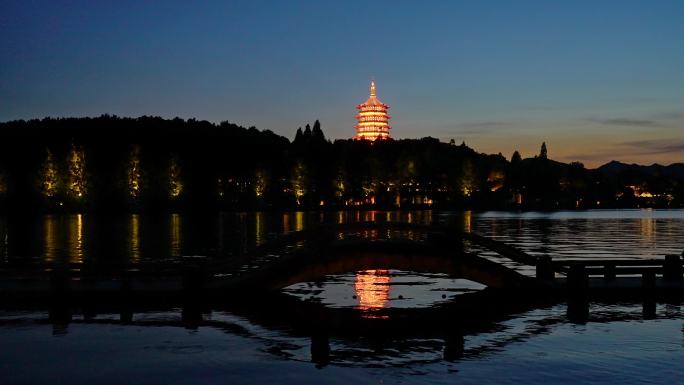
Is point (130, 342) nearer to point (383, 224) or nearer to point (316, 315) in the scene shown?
point (316, 315)

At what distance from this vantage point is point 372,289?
37062mm

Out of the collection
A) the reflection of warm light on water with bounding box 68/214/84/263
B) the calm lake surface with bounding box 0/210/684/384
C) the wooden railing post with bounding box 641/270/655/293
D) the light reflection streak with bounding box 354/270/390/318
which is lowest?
the calm lake surface with bounding box 0/210/684/384

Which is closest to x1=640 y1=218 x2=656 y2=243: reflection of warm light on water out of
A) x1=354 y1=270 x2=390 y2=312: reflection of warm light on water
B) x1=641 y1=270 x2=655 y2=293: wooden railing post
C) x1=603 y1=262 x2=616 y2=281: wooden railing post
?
x1=354 y1=270 x2=390 y2=312: reflection of warm light on water

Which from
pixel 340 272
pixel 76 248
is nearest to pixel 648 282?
pixel 340 272

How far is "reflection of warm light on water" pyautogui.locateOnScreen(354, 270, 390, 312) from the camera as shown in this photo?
3191cm

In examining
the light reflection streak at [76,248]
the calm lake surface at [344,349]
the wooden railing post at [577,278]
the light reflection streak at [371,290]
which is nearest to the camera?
the calm lake surface at [344,349]

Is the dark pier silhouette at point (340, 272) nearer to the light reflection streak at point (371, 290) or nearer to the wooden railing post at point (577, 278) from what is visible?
the wooden railing post at point (577, 278)

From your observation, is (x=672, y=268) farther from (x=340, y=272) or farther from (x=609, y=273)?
(x=340, y=272)

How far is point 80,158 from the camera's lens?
177250 mm

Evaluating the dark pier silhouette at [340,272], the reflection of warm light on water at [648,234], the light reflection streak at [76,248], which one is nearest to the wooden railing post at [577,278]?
the dark pier silhouette at [340,272]

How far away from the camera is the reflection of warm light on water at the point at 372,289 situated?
31.9 metres

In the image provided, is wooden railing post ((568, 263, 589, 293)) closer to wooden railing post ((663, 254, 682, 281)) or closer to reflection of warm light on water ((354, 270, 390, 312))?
wooden railing post ((663, 254, 682, 281))

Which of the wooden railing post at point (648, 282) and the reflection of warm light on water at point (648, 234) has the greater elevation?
the wooden railing post at point (648, 282)

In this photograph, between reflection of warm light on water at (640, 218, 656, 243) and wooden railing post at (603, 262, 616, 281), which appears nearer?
wooden railing post at (603, 262, 616, 281)
